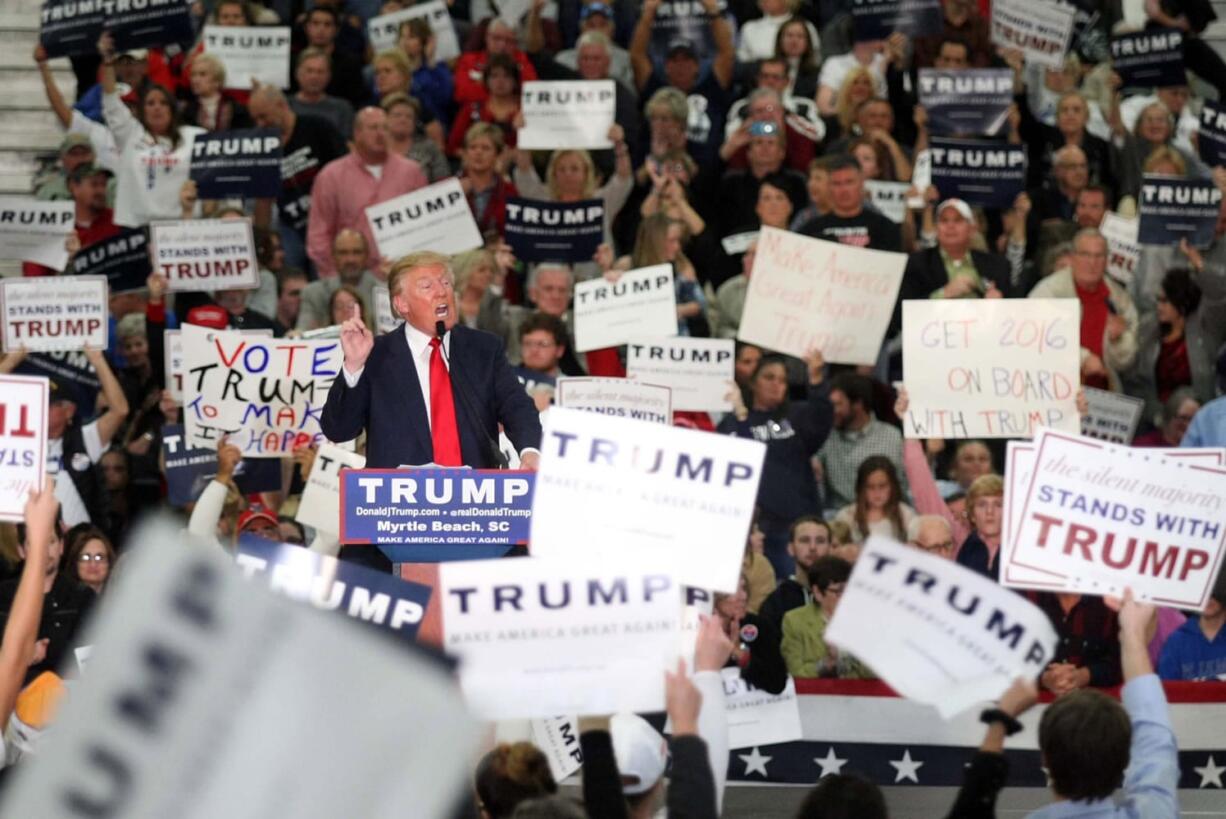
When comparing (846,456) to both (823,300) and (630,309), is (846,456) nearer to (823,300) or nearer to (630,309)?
(823,300)

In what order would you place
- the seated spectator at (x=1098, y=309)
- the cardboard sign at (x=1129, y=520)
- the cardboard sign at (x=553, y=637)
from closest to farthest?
the cardboard sign at (x=553, y=637) < the cardboard sign at (x=1129, y=520) < the seated spectator at (x=1098, y=309)

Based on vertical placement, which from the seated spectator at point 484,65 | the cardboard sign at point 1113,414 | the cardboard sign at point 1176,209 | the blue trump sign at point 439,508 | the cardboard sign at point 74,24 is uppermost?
the cardboard sign at point 74,24

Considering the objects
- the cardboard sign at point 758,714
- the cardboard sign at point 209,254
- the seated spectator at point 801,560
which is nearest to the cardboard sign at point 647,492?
the cardboard sign at point 758,714

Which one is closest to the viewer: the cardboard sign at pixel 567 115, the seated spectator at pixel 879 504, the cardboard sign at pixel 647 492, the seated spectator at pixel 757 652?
the cardboard sign at pixel 647 492

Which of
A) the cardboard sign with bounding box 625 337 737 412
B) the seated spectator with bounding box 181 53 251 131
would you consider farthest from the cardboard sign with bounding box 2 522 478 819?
the seated spectator with bounding box 181 53 251 131

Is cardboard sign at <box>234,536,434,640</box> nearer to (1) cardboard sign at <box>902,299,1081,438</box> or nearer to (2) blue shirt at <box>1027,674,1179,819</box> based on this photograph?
(2) blue shirt at <box>1027,674,1179,819</box>

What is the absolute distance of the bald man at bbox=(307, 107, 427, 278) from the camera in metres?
12.1

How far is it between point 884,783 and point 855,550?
1521 mm

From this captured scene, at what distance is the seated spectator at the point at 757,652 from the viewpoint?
7.52 meters

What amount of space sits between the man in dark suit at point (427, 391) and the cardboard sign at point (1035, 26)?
7229 millimetres

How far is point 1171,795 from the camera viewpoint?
184 inches

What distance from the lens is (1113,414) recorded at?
10.8m

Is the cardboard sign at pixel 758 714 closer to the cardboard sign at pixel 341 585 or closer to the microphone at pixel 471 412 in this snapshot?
the microphone at pixel 471 412

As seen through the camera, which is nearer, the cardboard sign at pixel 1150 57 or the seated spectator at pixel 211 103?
the seated spectator at pixel 211 103
